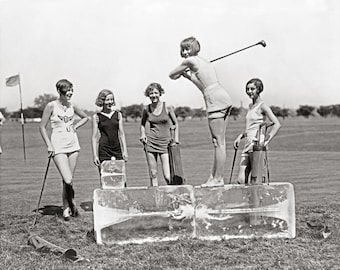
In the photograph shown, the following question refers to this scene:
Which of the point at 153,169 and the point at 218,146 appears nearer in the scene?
the point at 218,146

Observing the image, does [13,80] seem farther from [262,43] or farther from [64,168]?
[262,43]

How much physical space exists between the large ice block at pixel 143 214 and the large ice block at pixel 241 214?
0.56 feet

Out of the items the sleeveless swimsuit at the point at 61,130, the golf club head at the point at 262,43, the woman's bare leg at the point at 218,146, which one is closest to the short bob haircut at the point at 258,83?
the golf club head at the point at 262,43

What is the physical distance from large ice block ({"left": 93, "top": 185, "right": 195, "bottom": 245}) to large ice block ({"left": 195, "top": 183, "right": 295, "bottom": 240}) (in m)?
0.17

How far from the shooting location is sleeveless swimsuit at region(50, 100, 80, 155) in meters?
8.37

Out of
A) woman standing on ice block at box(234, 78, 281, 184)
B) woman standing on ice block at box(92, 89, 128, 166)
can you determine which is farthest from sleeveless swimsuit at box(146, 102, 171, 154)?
woman standing on ice block at box(234, 78, 281, 184)

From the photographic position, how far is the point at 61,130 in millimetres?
8391

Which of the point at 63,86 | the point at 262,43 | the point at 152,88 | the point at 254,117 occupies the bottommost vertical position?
the point at 254,117

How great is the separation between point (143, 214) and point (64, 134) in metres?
2.16

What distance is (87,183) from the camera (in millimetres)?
13938

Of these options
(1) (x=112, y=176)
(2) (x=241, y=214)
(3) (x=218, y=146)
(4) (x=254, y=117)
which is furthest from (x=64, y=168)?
(4) (x=254, y=117)

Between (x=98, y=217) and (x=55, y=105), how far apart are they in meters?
2.25

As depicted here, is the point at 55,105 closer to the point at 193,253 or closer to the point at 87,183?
the point at 193,253

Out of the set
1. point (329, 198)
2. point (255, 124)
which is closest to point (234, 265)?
point (255, 124)
